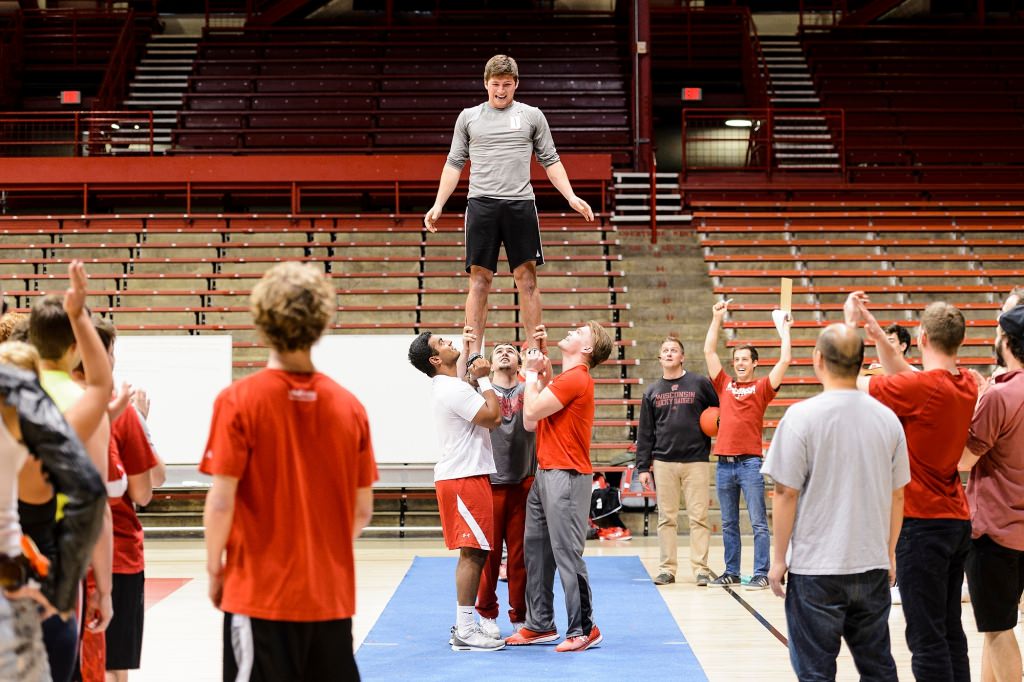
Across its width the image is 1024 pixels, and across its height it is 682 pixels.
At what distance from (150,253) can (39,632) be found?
39.3 feet

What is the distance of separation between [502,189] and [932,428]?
10.2 feet

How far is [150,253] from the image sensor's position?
44.5 ft

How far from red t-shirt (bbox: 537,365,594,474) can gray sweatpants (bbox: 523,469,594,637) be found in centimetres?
6

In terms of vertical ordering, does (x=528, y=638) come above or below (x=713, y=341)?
Answer: below

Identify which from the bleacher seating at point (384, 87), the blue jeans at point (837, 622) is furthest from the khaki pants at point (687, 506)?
the bleacher seating at point (384, 87)

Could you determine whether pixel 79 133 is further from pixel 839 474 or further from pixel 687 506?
pixel 839 474

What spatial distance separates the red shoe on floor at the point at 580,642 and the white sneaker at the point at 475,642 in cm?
34

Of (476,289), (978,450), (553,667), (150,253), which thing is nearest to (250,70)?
(150,253)

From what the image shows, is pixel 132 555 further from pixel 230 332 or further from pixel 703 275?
pixel 703 275

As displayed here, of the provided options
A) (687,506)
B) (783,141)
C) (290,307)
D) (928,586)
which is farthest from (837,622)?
(783,141)

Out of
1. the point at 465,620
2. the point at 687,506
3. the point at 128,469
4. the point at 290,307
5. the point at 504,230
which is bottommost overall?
the point at 465,620

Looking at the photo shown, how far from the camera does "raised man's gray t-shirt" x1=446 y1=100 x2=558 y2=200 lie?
20.2 ft

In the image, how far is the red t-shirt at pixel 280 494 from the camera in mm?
2564

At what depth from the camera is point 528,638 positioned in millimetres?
5777
